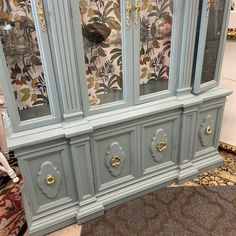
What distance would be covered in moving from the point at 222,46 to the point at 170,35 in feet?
1.42

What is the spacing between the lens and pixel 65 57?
1.36m

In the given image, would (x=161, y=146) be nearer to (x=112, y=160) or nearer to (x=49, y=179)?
(x=112, y=160)

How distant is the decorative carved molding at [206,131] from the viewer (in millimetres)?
1970

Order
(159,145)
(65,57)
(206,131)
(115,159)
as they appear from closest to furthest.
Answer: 1. (65,57)
2. (115,159)
3. (159,145)
4. (206,131)

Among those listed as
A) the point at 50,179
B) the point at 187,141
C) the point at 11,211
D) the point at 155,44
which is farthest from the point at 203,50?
the point at 11,211

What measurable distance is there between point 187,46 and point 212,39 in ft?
0.82

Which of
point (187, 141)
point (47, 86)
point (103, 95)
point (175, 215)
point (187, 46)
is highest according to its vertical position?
point (187, 46)

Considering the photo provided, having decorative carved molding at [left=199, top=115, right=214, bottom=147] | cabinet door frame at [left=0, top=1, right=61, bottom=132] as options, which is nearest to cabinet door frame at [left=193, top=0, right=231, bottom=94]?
decorative carved molding at [left=199, top=115, right=214, bottom=147]

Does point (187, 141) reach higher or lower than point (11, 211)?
higher

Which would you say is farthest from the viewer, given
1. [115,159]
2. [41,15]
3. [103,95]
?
[115,159]

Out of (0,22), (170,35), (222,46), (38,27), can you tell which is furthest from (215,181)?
(0,22)

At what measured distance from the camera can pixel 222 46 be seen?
71.2 inches

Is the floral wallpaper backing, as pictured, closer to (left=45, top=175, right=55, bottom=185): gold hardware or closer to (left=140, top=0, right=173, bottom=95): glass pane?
(left=140, top=0, right=173, bottom=95): glass pane

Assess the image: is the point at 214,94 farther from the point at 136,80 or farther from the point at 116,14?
the point at 116,14
